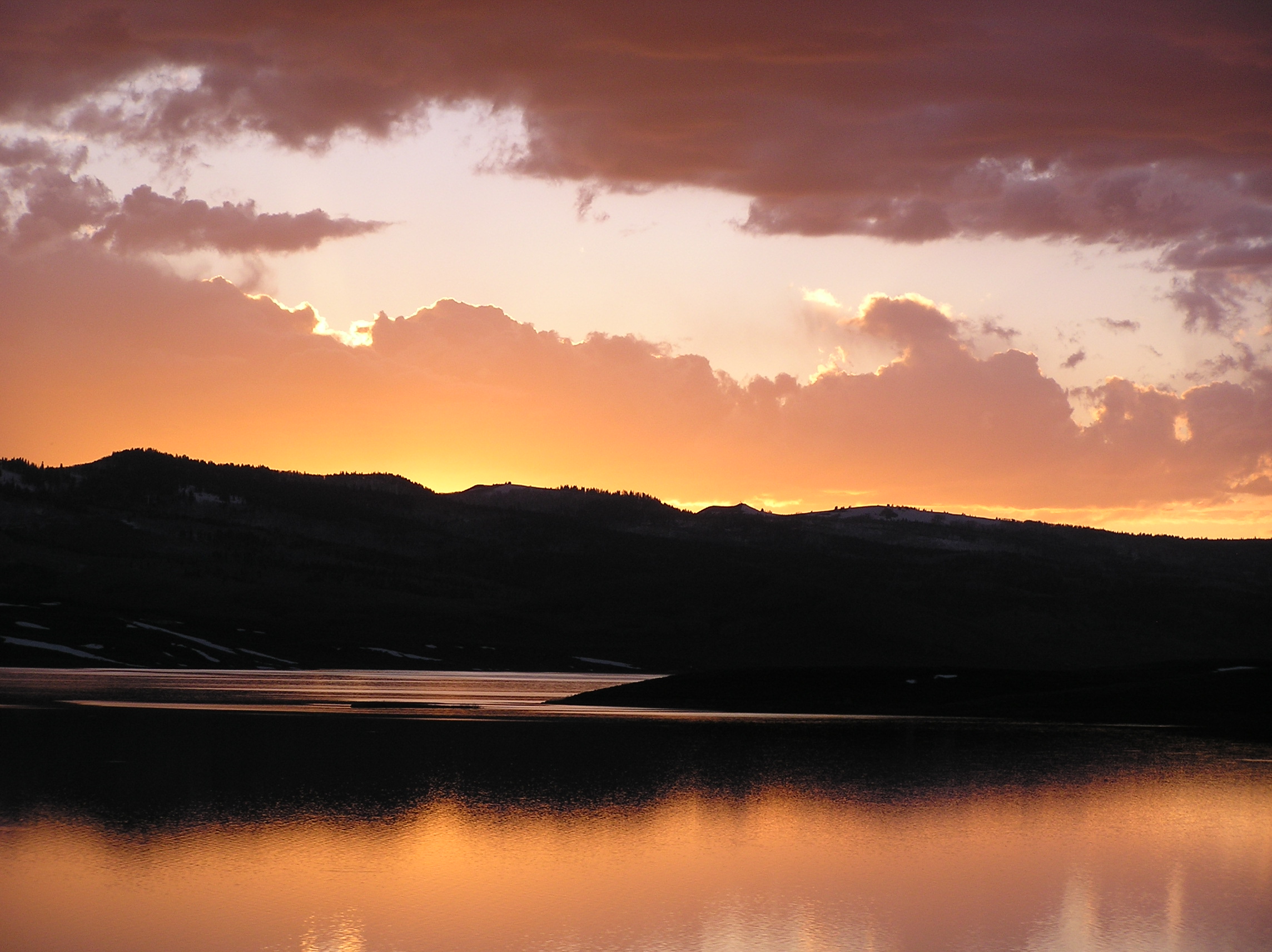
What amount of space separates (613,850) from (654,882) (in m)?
3.46

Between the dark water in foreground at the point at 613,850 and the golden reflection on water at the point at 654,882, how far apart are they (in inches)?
3.7

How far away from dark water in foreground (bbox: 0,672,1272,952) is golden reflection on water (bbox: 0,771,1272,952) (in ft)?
0.31

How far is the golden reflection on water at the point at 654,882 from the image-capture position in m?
20.5

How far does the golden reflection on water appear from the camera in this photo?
20.5m

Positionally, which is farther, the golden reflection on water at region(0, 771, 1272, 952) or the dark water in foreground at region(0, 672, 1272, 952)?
the dark water in foreground at region(0, 672, 1272, 952)

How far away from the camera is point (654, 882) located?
25.2m

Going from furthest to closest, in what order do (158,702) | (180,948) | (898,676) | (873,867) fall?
(898,676) < (158,702) < (873,867) < (180,948)

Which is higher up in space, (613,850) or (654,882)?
(654,882)

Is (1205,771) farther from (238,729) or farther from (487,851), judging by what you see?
(238,729)

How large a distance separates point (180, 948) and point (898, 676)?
294ft

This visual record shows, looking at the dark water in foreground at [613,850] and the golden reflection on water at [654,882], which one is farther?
the dark water in foreground at [613,850]

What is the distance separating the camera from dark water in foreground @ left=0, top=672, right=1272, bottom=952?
2095cm

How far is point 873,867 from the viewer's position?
88.4 ft

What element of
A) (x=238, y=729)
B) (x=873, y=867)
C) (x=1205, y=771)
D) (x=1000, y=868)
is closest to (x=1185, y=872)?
(x=1000, y=868)
